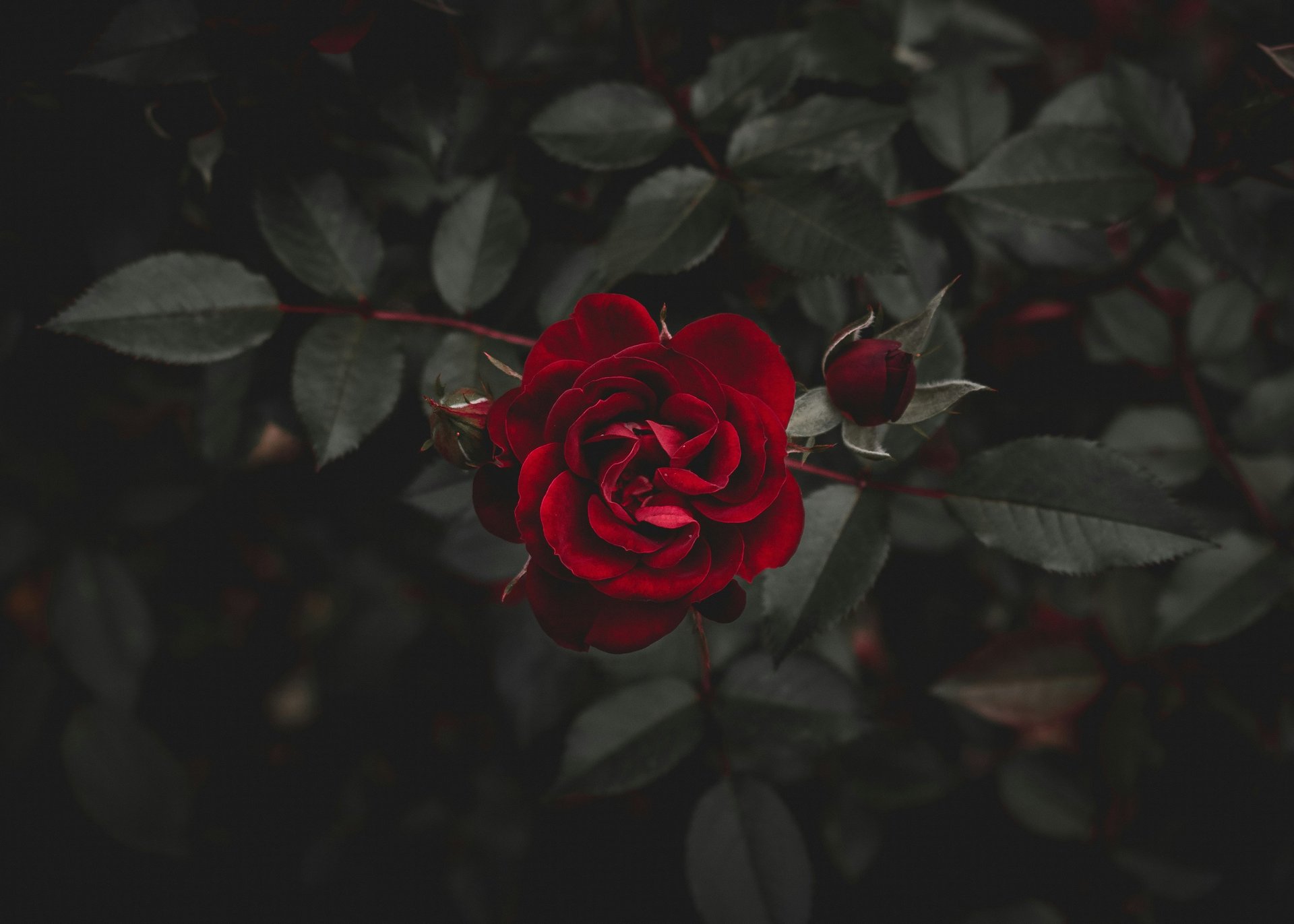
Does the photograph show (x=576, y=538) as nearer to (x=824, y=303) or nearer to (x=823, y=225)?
(x=823, y=225)

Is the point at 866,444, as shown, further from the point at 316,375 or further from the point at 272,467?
the point at 272,467

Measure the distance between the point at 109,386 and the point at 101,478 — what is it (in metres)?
0.16

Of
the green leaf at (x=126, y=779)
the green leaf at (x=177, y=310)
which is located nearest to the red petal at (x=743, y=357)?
the green leaf at (x=177, y=310)

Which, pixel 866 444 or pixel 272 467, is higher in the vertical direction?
pixel 866 444

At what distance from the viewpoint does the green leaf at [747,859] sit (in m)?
0.84

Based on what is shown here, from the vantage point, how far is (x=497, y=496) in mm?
548

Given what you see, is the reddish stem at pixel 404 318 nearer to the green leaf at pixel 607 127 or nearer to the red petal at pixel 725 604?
the green leaf at pixel 607 127

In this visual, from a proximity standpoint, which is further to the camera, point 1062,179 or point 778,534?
point 1062,179

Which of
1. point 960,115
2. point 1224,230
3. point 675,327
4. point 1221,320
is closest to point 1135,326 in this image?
point 1221,320

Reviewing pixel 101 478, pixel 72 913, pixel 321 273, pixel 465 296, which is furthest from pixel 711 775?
pixel 72 913

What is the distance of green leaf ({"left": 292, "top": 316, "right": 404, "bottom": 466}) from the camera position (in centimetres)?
74

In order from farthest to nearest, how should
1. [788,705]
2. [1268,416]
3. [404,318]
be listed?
[1268,416] < [788,705] < [404,318]

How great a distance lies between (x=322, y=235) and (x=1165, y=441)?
1304mm

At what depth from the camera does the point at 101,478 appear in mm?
1202
